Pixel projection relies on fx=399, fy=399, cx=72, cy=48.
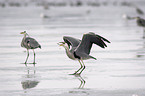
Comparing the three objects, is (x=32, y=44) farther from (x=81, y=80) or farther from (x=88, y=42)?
(x=81, y=80)

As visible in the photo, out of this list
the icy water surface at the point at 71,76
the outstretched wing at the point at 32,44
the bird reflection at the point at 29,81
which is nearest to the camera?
the icy water surface at the point at 71,76

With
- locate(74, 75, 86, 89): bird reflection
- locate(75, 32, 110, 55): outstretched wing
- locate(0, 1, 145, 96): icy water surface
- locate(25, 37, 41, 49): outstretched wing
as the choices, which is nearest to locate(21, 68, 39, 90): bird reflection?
locate(0, 1, 145, 96): icy water surface

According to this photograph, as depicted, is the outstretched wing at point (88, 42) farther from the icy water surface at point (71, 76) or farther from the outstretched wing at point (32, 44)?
the outstretched wing at point (32, 44)

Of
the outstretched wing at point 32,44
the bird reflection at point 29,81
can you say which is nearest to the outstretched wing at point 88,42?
the bird reflection at point 29,81

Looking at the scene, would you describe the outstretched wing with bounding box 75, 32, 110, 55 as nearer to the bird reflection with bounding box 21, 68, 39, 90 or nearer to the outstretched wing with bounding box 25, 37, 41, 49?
the bird reflection with bounding box 21, 68, 39, 90

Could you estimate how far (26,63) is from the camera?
42.3ft

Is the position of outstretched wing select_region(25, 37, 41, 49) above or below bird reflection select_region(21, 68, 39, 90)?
above

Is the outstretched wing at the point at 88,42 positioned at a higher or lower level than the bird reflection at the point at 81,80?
higher

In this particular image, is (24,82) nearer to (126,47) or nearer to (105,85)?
(105,85)

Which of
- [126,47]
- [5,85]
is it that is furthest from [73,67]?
[126,47]

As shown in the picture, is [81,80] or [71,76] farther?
[71,76]

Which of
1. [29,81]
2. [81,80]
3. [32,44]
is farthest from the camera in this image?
[32,44]

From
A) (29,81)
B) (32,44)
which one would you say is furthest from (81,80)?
(32,44)

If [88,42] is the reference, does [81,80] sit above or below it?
below
